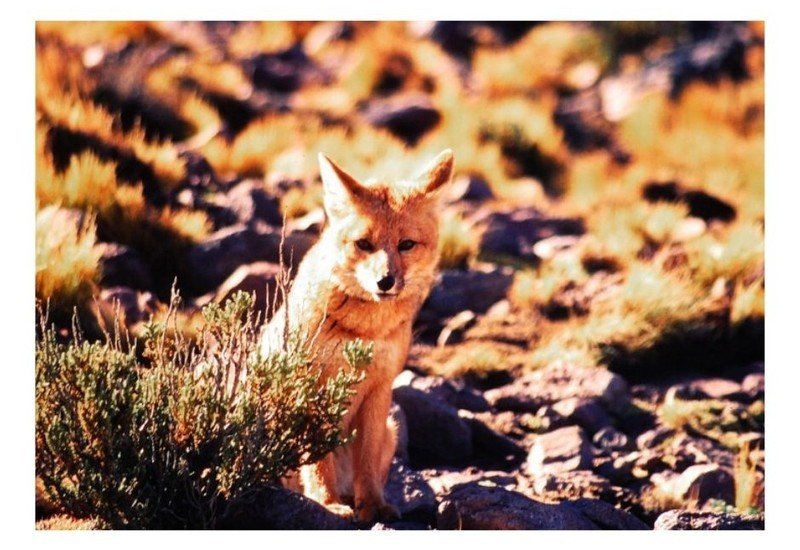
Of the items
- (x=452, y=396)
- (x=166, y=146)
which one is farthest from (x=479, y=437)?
(x=166, y=146)

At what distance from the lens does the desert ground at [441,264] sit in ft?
14.2

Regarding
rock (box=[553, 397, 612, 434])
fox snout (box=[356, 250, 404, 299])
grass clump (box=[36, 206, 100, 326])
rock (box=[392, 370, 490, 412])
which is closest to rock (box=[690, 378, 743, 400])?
rock (box=[553, 397, 612, 434])

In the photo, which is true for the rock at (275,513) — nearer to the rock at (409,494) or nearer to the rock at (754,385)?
the rock at (409,494)

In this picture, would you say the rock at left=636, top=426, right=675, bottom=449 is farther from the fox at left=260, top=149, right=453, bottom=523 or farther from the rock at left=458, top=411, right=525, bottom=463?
the fox at left=260, top=149, right=453, bottom=523

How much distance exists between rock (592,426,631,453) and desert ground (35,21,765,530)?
0.8 inches

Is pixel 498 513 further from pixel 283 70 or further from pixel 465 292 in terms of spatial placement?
pixel 283 70

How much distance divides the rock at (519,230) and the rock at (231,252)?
1889 millimetres

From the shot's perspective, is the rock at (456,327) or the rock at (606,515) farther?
the rock at (456,327)

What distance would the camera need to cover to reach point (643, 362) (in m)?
6.74

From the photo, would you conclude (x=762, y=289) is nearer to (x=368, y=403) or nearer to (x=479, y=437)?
(x=479, y=437)

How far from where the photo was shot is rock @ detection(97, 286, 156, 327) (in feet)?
19.7

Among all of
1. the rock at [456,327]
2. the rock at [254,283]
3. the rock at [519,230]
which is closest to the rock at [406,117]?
the rock at [519,230]

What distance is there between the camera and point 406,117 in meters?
10.8
